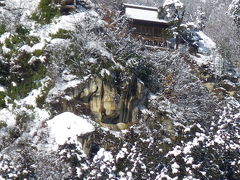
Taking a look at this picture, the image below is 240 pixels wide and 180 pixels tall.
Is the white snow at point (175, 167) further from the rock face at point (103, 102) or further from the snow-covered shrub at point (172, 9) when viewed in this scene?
the snow-covered shrub at point (172, 9)

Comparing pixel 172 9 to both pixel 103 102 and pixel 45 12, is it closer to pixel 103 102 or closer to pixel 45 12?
pixel 45 12

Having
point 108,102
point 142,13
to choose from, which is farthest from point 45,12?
point 142,13

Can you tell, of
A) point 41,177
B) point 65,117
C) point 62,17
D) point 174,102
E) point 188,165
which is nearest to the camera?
point 41,177

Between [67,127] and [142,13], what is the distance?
20.8 meters

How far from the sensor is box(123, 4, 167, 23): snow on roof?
124ft

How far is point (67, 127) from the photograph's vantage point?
2386 cm

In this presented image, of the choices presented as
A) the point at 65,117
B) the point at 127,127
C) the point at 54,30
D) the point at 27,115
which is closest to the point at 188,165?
the point at 127,127

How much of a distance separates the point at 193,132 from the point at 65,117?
8372 mm

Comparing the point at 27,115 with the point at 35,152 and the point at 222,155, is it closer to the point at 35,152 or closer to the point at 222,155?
the point at 35,152

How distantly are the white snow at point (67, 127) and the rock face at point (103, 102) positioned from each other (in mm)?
1336

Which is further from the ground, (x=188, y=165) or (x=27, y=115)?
(x=27, y=115)

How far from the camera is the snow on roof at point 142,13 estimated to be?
37938 mm

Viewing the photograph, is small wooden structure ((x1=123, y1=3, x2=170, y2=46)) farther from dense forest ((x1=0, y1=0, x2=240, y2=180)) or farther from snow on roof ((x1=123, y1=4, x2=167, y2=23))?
dense forest ((x1=0, y1=0, x2=240, y2=180))

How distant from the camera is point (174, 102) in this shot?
28859 millimetres
